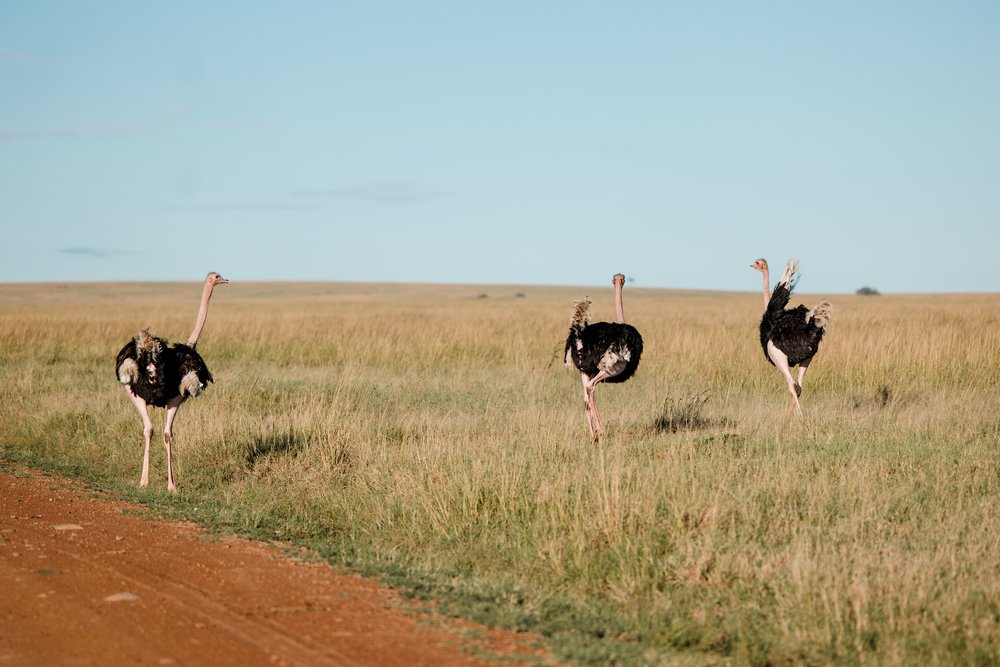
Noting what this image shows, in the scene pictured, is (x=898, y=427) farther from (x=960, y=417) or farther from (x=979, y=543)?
(x=979, y=543)

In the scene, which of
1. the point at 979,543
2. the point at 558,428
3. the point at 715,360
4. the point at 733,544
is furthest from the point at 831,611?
the point at 715,360

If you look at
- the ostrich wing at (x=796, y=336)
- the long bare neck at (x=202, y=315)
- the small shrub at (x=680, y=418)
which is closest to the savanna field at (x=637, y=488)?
the small shrub at (x=680, y=418)

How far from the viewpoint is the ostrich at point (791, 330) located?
1184 centimetres

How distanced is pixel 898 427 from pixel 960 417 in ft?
3.83

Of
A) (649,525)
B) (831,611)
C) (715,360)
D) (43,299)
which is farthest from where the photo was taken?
(43,299)

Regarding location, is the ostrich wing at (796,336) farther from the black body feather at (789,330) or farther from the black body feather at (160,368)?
the black body feather at (160,368)

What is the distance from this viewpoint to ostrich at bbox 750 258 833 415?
11836 millimetres

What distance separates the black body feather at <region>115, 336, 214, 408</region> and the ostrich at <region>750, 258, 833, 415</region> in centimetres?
641

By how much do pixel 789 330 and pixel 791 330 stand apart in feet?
0.08

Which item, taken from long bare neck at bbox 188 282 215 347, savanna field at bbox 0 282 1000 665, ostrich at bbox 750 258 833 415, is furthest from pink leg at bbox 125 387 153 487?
ostrich at bbox 750 258 833 415

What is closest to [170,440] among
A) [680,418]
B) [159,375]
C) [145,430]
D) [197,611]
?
[145,430]

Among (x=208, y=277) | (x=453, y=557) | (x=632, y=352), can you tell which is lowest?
(x=453, y=557)

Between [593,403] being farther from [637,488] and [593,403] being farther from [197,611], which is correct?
[197,611]

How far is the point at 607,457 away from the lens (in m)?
8.68
